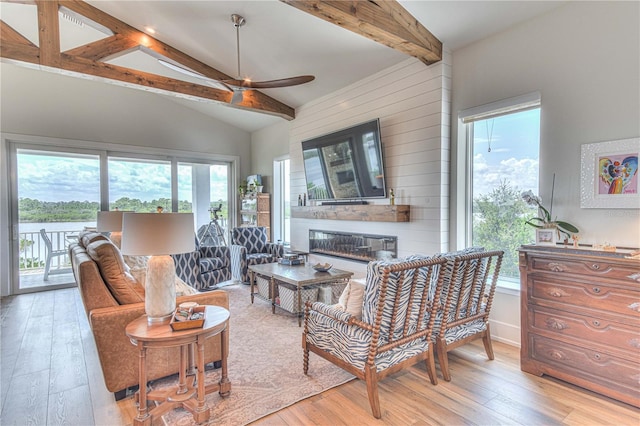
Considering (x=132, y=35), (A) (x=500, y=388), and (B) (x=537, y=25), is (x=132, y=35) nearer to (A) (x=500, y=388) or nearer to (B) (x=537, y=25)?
(B) (x=537, y=25)

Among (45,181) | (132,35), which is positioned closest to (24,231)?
(45,181)

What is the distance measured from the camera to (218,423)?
2.07 meters

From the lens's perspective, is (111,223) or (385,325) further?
(111,223)

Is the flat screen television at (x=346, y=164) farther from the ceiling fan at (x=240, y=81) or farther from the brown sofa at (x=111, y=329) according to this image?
the brown sofa at (x=111, y=329)

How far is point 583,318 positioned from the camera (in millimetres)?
2402

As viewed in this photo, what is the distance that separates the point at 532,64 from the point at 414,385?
313 centimetres

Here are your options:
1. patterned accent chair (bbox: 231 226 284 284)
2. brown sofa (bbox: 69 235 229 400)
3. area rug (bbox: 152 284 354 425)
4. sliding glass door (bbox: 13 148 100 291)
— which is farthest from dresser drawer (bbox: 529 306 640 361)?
sliding glass door (bbox: 13 148 100 291)

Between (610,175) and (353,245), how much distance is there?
3079 mm

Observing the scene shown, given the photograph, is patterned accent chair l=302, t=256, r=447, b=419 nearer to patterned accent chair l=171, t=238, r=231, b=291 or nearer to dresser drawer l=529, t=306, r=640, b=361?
dresser drawer l=529, t=306, r=640, b=361

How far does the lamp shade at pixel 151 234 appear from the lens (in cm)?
203

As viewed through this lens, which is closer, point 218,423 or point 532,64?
point 218,423

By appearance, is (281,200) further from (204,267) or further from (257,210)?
(204,267)

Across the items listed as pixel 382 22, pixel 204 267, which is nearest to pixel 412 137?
pixel 382 22

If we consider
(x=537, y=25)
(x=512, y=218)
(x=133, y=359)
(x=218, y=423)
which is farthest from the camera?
(x=512, y=218)
